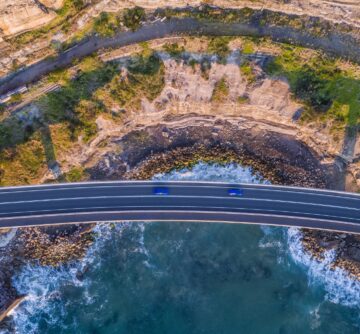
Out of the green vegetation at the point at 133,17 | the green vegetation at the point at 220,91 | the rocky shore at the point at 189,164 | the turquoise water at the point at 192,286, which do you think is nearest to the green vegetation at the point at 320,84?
the rocky shore at the point at 189,164

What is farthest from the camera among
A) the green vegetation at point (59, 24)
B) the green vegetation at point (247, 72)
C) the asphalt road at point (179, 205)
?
the asphalt road at point (179, 205)

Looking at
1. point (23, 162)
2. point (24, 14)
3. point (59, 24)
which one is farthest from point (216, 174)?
point (24, 14)

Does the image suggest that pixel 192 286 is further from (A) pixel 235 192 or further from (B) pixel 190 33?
Result: (B) pixel 190 33

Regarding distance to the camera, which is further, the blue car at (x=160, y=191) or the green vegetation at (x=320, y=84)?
the blue car at (x=160, y=191)

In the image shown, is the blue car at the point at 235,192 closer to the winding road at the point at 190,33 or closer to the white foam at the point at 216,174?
the white foam at the point at 216,174

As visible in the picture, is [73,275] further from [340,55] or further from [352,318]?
[340,55]
